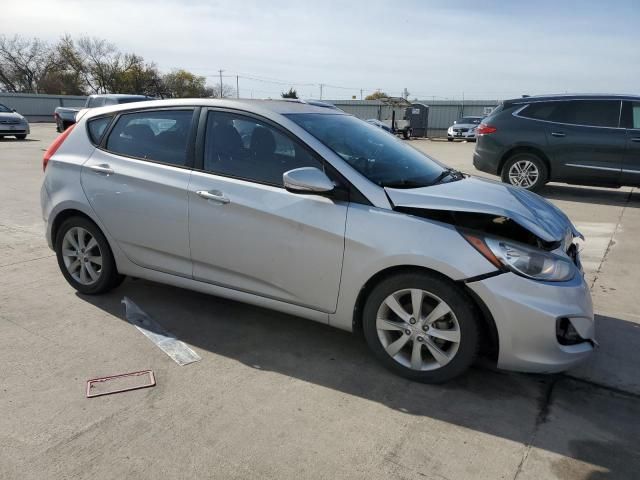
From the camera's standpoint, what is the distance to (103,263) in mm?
4145

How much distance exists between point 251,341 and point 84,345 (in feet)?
3.73

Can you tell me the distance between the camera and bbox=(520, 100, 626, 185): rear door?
8.48 m

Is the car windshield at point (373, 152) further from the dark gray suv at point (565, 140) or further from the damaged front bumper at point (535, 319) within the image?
the dark gray suv at point (565, 140)

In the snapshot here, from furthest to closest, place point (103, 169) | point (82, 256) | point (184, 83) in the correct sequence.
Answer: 1. point (184, 83)
2. point (82, 256)
3. point (103, 169)

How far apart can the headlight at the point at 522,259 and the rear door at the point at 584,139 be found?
6.74m

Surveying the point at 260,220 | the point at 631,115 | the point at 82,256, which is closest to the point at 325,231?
the point at 260,220

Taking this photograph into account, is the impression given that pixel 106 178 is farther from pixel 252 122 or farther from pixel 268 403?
pixel 268 403

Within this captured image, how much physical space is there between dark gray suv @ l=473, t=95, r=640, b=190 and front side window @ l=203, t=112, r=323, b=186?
694 centimetres

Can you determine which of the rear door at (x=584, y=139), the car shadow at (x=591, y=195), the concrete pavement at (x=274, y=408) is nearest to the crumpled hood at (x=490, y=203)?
the concrete pavement at (x=274, y=408)

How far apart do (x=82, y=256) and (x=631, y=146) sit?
8.32 meters

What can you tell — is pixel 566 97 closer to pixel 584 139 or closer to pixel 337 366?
pixel 584 139

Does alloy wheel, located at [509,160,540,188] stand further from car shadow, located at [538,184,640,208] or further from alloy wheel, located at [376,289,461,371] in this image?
alloy wheel, located at [376,289,461,371]

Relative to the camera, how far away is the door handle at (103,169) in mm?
3957

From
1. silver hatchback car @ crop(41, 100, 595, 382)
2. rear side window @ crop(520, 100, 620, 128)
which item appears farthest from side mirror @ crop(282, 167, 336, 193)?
rear side window @ crop(520, 100, 620, 128)
